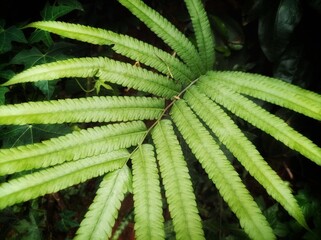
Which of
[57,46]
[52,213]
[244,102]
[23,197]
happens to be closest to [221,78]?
[244,102]

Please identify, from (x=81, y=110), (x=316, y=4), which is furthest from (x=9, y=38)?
(x=316, y=4)

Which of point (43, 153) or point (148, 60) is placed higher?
point (148, 60)

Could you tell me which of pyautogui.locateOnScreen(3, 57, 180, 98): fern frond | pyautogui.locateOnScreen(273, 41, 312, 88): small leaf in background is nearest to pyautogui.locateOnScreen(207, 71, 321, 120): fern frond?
pyautogui.locateOnScreen(3, 57, 180, 98): fern frond

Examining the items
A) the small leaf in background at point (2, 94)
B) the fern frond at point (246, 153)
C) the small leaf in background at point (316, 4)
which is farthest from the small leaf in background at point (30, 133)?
the small leaf in background at point (316, 4)

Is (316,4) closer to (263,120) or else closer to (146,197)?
(263,120)

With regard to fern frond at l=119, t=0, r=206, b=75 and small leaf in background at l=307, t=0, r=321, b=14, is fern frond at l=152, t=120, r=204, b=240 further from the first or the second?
small leaf in background at l=307, t=0, r=321, b=14

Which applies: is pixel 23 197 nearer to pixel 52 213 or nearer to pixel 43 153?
pixel 43 153
